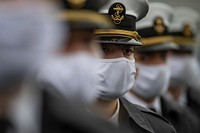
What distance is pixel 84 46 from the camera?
12.6 ft

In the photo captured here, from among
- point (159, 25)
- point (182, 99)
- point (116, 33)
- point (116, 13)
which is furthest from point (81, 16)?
point (182, 99)

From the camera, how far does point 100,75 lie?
555cm

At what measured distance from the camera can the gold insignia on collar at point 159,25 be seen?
295 inches

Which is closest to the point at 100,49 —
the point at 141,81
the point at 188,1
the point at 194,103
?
the point at 141,81

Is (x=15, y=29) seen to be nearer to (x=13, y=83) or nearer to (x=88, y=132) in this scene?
(x=13, y=83)

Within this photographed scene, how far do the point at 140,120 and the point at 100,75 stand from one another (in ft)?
1.25

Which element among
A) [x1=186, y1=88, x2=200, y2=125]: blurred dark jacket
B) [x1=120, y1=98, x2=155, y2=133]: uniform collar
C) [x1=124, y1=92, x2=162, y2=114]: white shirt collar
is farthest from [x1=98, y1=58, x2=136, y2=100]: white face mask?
[x1=186, y1=88, x2=200, y2=125]: blurred dark jacket

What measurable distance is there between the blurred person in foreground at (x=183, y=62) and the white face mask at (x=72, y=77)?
5831mm

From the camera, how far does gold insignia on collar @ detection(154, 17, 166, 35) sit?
749cm

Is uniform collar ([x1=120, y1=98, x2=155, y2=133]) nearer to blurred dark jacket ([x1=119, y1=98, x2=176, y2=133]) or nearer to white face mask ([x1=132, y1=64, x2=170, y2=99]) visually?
blurred dark jacket ([x1=119, y1=98, x2=176, y2=133])

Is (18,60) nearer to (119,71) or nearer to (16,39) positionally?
(16,39)

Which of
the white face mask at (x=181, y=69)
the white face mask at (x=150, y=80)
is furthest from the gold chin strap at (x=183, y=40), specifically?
the white face mask at (x=150, y=80)

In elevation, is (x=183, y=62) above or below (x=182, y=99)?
above

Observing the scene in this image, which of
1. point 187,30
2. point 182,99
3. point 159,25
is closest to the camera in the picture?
point 159,25
